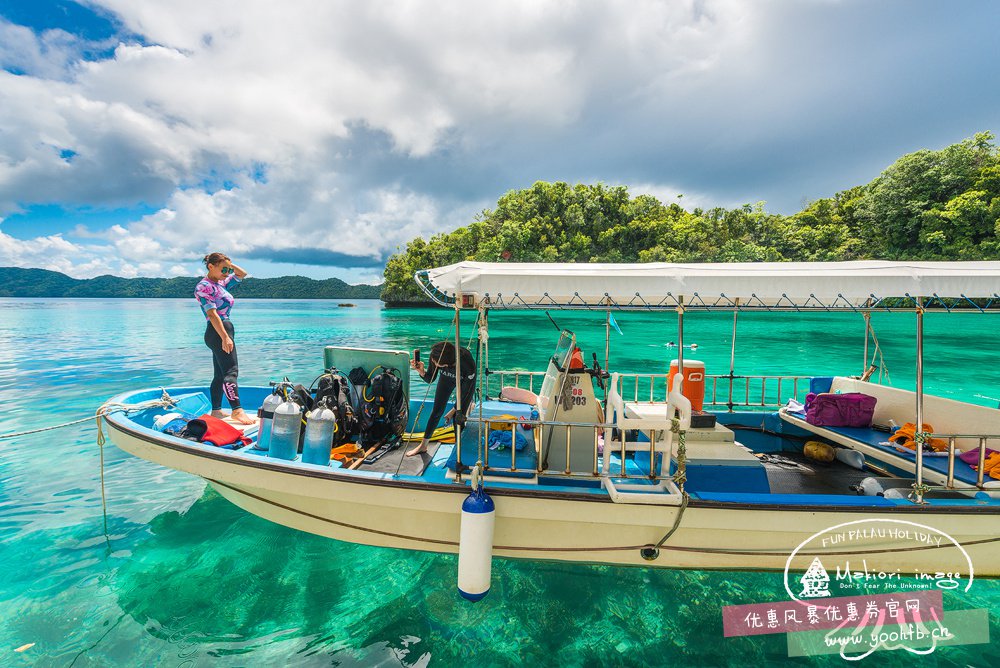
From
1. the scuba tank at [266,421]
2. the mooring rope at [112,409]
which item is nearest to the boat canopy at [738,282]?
the scuba tank at [266,421]

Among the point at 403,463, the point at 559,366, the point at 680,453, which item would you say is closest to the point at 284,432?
the point at 403,463

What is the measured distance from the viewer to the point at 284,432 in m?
4.09

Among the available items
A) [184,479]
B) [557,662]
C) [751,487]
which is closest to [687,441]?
[751,487]

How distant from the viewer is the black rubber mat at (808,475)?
4.23m

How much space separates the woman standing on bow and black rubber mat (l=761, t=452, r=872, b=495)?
5.94m

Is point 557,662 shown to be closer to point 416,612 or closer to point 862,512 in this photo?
point 416,612

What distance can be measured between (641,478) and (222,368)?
480cm

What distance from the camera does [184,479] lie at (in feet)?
21.2

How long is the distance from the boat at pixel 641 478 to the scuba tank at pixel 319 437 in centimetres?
21

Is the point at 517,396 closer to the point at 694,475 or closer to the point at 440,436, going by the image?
the point at 440,436

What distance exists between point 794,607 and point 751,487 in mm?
1083

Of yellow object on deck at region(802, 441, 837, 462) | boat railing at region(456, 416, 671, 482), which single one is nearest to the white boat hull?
boat railing at region(456, 416, 671, 482)

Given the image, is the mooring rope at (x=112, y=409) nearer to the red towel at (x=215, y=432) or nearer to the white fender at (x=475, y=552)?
the red towel at (x=215, y=432)

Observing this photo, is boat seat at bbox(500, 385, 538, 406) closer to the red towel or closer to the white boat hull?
the white boat hull
